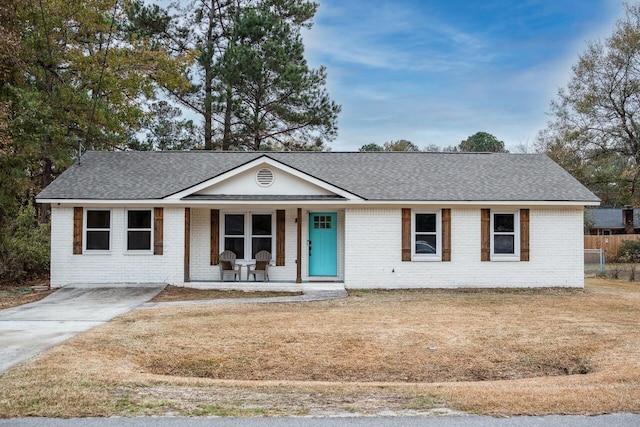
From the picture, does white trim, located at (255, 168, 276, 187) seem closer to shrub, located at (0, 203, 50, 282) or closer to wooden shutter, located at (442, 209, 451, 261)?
wooden shutter, located at (442, 209, 451, 261)

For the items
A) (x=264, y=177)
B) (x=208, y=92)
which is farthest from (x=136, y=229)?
(x=208, y=92)

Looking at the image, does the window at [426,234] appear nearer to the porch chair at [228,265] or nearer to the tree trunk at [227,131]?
Answer: the porch chair at [228,265]

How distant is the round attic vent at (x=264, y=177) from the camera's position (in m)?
16.7

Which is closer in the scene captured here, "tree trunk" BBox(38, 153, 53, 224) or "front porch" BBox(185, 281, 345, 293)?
"front porch" BBox(185, 281, 345, 293)

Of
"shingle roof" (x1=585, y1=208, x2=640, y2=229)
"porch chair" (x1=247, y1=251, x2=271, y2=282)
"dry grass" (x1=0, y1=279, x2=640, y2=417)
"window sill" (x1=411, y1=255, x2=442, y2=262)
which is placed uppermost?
"shingle roof" (x1=585, y1=208, x2=640, y2=229)

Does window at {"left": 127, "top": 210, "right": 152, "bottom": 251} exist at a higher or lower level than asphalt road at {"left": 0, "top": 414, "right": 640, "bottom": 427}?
higher

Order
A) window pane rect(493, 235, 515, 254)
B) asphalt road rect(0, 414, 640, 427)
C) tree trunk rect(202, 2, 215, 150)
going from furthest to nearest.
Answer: tree trunk rect(202, 2, 215, 150) < window pane rect(493, 235, 515, 254) < asphalt road rect(0, 414, 640, 427)

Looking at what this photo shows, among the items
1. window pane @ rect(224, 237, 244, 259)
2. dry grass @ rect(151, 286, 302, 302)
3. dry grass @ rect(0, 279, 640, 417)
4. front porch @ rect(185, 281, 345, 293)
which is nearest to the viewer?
dry grass @ rect(0, 279, 640, 417)

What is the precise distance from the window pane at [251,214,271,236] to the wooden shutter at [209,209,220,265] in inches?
42.6

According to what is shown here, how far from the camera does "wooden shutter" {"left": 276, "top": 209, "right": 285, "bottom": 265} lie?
17.5 m

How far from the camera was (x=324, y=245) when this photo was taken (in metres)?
17.8

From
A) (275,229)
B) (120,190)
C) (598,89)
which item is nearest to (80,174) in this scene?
(120,190)

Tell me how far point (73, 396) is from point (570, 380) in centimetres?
609

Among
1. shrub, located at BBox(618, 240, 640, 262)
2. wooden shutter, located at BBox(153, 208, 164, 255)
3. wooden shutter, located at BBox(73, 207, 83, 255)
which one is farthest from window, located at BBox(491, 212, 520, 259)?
shrub, located at BBox(618, 240, 640, 262)
